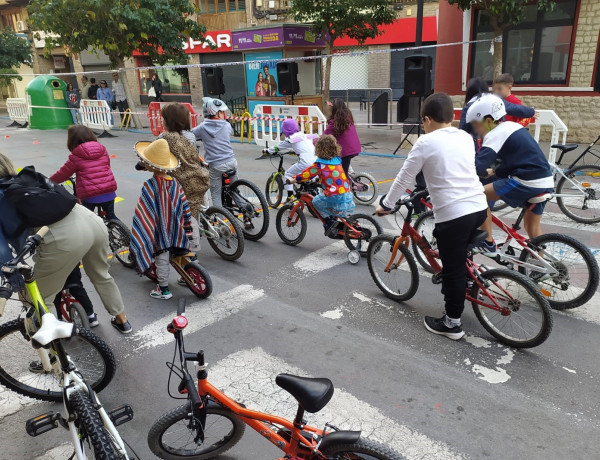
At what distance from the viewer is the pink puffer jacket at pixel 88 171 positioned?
5051 millimetres

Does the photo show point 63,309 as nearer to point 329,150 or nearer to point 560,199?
point 329,150

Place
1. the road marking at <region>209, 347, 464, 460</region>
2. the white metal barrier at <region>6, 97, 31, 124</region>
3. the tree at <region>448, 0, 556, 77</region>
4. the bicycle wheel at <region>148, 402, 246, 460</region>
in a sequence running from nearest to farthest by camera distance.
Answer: the bicycle wheel at <region>148, 402, 246, 460</region> → the road marking at <region>209, 347, 464, 460</region> → the tree at <region>448, 0, 556, 77</region> → the white metal barrier at <region>6, 97, 31, 124</region>

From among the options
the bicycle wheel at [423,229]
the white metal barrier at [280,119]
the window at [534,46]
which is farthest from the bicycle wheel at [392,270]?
the window at [534,46]

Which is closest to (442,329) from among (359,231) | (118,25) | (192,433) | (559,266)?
(559,266)

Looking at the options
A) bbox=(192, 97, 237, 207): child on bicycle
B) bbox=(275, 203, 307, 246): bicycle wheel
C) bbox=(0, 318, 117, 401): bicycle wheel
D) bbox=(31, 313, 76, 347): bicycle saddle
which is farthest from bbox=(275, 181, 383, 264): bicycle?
bbox=(31, 313, 76, 347): bicycle saddle

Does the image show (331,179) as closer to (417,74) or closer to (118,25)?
(417,74)

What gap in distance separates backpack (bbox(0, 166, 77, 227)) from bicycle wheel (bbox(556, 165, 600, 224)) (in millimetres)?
6151

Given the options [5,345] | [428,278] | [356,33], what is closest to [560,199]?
[428,278]

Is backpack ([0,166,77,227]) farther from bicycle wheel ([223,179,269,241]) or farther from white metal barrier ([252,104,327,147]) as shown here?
white metal barrier ([252,104,327,147])

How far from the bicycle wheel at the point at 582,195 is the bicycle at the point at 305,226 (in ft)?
9.46

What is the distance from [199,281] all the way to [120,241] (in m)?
1.48

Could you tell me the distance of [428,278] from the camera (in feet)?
17.3

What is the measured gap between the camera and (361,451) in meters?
2.19

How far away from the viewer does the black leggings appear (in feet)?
12.3
